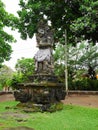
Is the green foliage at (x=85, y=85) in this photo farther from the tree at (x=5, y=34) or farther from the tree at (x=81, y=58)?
the tree at (x=81, y=58)

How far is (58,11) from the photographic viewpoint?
22.1m

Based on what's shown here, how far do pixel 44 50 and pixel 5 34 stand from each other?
9.37m

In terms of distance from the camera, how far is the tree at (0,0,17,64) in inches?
856

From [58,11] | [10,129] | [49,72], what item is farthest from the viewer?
[58,11]

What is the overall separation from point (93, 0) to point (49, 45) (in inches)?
271

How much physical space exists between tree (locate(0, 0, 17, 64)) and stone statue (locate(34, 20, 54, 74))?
8345mm

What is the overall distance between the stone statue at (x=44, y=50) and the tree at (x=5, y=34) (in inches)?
329

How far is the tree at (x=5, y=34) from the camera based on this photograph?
2174 cm

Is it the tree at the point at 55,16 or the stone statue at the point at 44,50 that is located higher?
the tree at the point at 55,16

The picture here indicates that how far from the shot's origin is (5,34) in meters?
22.2

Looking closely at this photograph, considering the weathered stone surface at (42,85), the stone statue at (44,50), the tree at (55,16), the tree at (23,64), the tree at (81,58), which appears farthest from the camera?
the tree at (23,64)

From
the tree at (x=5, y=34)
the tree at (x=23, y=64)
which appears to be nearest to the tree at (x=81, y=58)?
the tree at (x=23, y=64)

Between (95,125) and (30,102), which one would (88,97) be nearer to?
(30,102)

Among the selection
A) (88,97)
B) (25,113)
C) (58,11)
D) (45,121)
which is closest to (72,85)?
(88,97)
